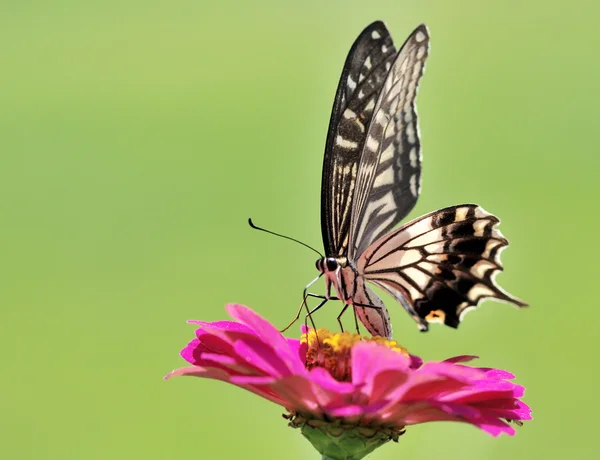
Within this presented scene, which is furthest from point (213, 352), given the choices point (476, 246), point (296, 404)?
point (476, 246)

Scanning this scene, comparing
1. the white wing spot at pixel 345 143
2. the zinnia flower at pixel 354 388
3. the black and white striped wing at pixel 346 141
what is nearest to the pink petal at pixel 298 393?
the zinnia flower at pixel 354 388

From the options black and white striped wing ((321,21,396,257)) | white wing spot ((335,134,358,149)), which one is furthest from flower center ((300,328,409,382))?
white wing spot ((335,134,358,149))

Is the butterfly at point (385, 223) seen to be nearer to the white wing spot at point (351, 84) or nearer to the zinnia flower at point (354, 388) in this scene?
the white wing spot at point (351, 84)

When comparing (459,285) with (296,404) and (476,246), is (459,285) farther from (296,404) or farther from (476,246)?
(296,404)

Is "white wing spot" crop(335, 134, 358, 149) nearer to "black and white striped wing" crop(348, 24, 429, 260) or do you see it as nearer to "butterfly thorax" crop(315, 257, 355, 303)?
Result: "black and white striped wing" crop(348, 24, 429, 260)

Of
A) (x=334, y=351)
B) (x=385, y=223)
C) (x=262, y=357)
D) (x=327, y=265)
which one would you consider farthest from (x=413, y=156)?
(x=262, y=357)
